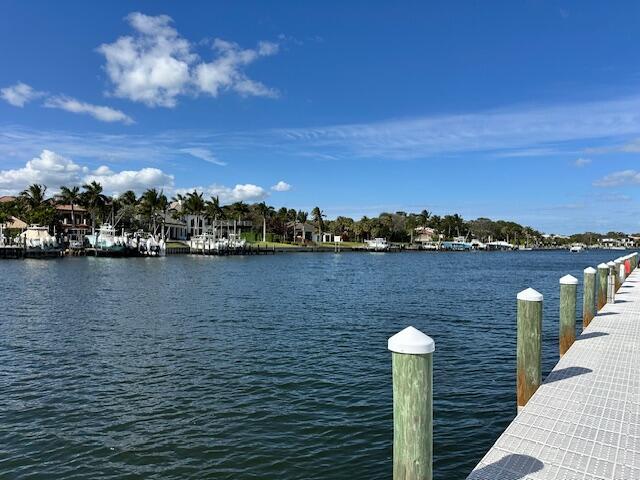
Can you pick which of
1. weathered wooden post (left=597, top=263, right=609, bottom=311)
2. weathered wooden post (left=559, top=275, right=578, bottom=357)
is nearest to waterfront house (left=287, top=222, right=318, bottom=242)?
weathered wooden post (left=597, top=263, right=609, bottom=311)

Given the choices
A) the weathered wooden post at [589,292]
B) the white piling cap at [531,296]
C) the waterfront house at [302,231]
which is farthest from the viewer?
the waterfront house at [302,231]

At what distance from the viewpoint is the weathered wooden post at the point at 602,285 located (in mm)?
18739

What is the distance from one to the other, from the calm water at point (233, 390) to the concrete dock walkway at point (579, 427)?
68.9 inches

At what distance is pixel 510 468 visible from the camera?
5.86 metres

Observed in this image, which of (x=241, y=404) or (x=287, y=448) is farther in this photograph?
(x=241, y=404)

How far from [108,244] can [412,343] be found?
332 feet

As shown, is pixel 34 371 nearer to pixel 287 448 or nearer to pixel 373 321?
pixel 287 448

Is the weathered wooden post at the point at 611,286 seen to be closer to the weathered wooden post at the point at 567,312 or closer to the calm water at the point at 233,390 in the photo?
the calm water at the point at 233,390

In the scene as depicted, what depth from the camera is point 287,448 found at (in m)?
9.36

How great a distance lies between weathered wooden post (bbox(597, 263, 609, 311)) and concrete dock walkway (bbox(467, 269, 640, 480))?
782cm

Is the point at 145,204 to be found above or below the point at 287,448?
above

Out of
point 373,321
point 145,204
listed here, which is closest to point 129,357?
point 373,321

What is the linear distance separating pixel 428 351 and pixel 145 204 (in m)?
124

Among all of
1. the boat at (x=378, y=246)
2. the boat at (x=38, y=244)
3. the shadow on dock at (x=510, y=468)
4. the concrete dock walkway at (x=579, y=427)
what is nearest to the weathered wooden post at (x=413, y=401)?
the shadow on dock at (x=510, y=468)
